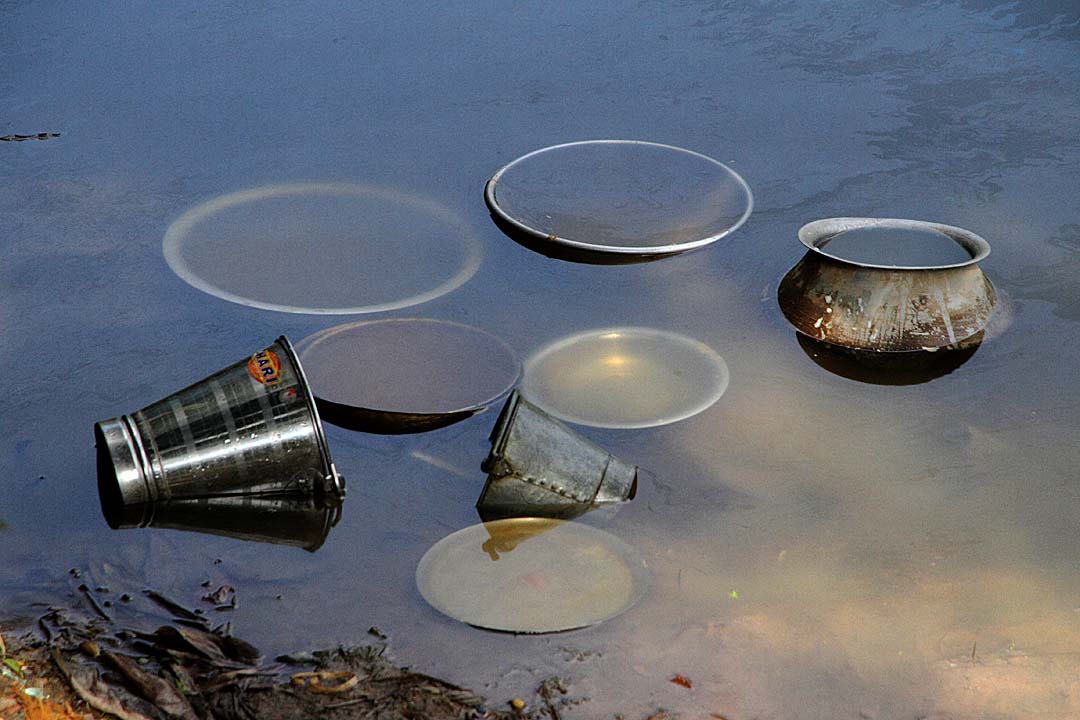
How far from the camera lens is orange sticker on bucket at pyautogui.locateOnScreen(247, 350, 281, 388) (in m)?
3.95

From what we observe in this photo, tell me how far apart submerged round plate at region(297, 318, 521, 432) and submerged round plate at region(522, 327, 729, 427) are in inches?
7.4

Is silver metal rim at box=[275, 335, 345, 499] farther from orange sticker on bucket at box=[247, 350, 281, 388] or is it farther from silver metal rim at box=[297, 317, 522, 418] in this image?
silver metal rim at box=[297, 317, 522, 418]

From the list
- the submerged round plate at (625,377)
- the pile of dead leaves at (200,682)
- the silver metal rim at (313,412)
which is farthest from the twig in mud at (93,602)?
the submerged round plate at (625,377)

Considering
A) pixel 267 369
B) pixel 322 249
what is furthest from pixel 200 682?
pixel 322 249

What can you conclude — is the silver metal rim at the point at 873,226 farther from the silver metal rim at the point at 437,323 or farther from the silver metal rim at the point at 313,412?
the silver metal rim at the point at 313,412

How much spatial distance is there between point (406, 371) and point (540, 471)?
1.05m

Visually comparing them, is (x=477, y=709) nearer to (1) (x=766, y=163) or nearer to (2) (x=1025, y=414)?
(2) (x=1025, y=414)

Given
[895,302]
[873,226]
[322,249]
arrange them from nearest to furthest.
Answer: [895,302], [873,226], [322,249]

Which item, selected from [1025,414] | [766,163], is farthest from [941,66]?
[1025,414]

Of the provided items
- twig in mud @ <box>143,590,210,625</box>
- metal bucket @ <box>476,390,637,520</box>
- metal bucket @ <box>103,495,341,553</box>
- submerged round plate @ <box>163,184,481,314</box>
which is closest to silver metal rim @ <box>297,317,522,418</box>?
submerged round plate @ <box>163,184,481,314</box>

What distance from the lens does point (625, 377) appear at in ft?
15.9

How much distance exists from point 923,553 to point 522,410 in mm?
1558

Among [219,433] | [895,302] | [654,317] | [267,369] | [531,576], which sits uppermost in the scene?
[267,369]

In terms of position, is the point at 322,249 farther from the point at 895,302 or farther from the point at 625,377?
the point at 895,302
